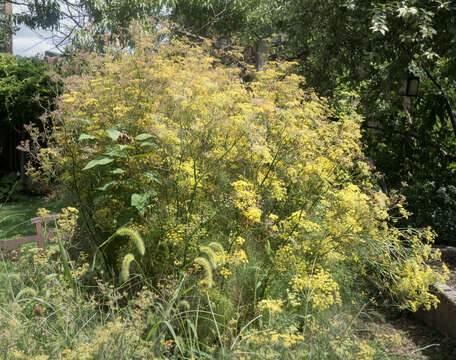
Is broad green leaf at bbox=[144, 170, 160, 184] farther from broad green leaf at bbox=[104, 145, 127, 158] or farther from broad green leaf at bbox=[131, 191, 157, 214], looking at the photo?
broad green leaf at bbox=[104, 145, 127, 158]

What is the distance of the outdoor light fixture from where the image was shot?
17.9ft

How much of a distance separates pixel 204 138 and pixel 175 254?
0.80 metres

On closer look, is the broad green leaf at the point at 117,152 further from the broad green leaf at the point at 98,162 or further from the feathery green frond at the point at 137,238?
the feathery green frond at the point at 137,238

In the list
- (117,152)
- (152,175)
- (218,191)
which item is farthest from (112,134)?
(218,191)

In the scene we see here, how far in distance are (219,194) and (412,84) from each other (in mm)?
4067

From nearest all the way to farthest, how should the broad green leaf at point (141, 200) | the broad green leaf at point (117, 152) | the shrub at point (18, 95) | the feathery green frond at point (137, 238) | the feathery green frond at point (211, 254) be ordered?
the feathery green frond at point (137, 238), the feathery green frond at point (211, 254), the broad green leaf at point (141, 200), the broad green leaf at point (117, 152), the shrub at point (18, 95)

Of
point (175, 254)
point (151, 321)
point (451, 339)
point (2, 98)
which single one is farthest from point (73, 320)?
point (2, 98)

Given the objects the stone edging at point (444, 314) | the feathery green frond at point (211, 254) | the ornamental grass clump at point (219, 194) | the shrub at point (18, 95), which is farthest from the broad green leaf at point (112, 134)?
the shrub at point (18, 95)

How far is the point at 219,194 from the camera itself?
2832 millimetres

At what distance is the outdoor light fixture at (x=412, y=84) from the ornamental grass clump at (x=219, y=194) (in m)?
2.76

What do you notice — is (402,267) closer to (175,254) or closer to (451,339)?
(451,339)

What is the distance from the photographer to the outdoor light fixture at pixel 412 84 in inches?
215

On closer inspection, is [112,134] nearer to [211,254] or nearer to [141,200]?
[141,200]

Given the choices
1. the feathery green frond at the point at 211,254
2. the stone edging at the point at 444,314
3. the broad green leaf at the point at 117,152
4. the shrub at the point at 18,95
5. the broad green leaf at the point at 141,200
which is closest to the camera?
the feathery green frond at the point at 211,254
